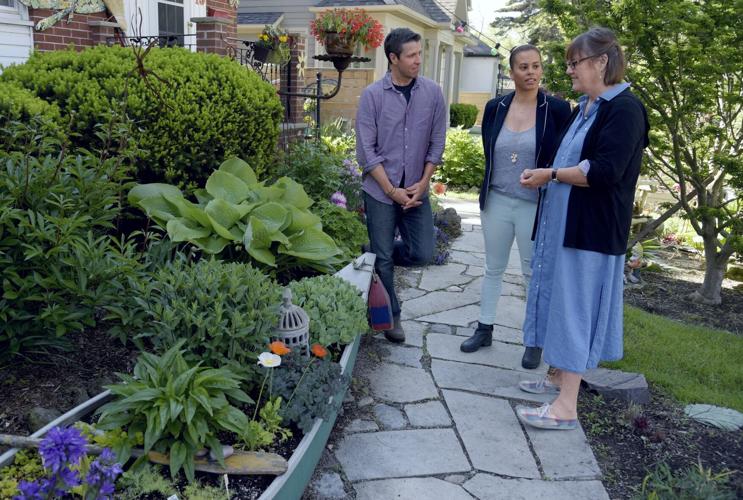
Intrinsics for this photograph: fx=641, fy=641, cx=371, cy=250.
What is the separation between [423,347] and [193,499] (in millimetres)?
2251

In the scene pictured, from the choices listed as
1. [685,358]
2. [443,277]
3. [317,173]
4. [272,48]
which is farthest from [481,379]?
[272,48]

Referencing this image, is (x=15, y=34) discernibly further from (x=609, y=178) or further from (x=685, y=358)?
(x=685, y=358)

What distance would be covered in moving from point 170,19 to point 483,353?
6.22m

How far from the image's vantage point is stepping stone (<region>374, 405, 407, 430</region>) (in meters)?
3.16

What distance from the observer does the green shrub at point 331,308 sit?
3186 millimetres

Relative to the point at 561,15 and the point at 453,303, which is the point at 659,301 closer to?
the point at 453,303

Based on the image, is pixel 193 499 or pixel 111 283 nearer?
pixel 193 499

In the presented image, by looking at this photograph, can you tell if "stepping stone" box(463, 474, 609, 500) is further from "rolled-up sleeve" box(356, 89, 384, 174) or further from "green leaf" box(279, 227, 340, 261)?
"rolled-up sleeve" box(356, 89, 384, 174)

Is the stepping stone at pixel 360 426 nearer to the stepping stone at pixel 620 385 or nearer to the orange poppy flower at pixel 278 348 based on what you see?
the orange poppy flower at pixel 278 348

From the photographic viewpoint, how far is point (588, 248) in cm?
292

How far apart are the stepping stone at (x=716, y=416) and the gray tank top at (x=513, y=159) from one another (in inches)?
54.5

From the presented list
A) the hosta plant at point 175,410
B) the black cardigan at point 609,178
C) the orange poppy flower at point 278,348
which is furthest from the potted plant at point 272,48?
the hosta plant at point 175,410

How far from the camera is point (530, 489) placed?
2.71m

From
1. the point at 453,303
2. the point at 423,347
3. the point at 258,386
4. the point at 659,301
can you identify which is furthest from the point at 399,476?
the point at 659,301
